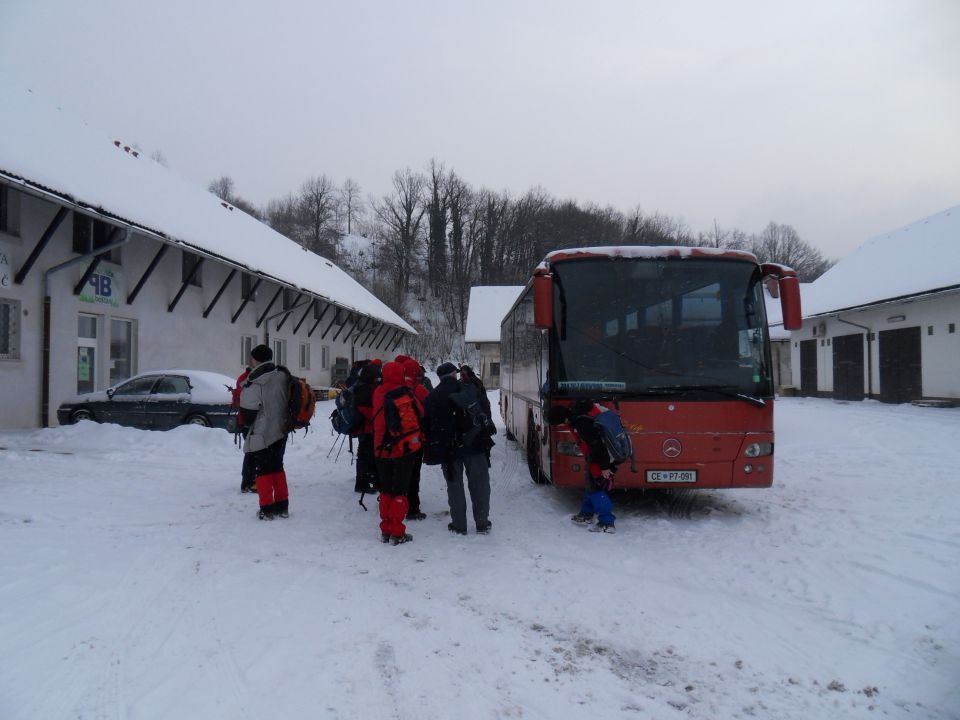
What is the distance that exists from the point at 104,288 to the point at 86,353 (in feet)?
5.16

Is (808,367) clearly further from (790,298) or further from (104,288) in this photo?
(104,288)

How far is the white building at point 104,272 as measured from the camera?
12867mm

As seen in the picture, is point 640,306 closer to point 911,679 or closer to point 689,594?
point 689,594

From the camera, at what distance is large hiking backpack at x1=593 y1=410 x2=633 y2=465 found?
6.14m

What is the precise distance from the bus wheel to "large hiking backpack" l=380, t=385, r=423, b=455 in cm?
278

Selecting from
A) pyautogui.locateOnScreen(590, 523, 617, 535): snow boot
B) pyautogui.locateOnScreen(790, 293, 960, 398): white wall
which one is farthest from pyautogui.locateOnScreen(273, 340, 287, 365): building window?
pyautogui.locateOnScreen(590, 523, 617, 535): snow boot

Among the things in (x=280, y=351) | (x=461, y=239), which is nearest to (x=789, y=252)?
(x=461, y=239)

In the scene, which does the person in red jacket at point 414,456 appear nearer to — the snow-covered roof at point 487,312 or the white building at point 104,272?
the white building at point 104,272

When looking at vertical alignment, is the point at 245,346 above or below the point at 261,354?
above

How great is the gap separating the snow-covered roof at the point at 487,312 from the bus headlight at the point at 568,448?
32364 mm

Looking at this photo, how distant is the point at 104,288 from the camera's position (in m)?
15.3

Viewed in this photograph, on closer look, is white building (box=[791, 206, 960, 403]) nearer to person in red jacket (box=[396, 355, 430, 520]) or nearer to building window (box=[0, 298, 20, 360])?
person in red jacket (box=[396, 355, 430, 520])

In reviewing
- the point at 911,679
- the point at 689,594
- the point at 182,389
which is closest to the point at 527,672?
the point at 689,594

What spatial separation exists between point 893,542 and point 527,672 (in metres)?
4.37
